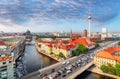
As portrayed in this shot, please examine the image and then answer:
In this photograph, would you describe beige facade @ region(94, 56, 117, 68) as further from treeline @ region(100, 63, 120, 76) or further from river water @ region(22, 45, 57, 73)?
river water @ region(22, 45, 57, 73)

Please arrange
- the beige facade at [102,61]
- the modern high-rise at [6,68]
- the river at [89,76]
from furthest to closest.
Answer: the beige facade at [102,61] < the river at [89,76] < the modern high-rise at [6,68]

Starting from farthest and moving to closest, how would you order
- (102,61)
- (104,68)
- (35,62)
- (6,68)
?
(35,62) → (102,61) → (104,68) → (6,68)

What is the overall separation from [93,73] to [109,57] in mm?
4555

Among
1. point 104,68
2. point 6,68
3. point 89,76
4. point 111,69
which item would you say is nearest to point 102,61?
point 104,68

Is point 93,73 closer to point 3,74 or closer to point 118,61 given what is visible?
point 118,61

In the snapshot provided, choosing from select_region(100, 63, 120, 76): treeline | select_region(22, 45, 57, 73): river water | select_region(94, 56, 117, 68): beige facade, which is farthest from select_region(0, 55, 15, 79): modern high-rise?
select_region(94, 56, 117, 68): beige facade

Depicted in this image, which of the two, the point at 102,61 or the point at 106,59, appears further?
the point at 102,61

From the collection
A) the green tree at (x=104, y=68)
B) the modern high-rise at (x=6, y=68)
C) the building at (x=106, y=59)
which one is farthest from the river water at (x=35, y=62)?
the green tree at (x=104, y=68)

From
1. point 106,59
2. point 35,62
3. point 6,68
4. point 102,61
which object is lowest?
point 35,62

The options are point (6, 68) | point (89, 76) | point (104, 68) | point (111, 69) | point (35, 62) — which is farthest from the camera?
point (35, 62)

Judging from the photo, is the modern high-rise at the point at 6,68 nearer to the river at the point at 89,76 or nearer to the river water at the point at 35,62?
the river water at the point at 35,62

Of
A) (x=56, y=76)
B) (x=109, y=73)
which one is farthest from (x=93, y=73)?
(x=56, y=76)

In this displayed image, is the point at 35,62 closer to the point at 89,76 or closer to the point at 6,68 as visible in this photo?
the point at 89,76

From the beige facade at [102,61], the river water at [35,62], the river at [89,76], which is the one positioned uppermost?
the beige facade at [102,61]
